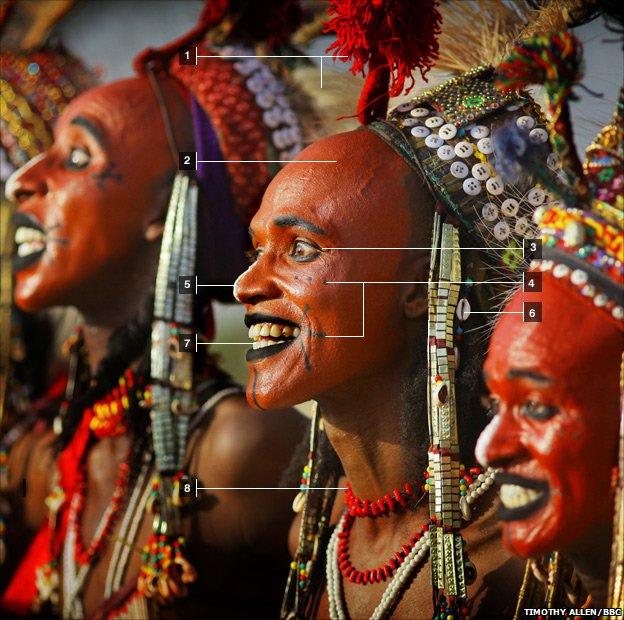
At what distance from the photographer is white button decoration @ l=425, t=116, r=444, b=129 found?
6.63 ft

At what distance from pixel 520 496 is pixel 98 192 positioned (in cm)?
136

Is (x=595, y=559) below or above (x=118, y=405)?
below

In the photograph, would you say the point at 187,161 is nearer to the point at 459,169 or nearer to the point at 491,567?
the point at 459,169

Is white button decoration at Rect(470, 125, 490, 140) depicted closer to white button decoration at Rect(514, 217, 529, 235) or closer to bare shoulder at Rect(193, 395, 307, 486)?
white button decoration at Rect(514, 217, 529, 235)

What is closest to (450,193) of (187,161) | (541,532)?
(541,532)

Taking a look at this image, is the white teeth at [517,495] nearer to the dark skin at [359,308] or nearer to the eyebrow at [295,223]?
the dark skin at [359,308]

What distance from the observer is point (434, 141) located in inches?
78.6

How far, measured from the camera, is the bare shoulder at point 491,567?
75.6 inches

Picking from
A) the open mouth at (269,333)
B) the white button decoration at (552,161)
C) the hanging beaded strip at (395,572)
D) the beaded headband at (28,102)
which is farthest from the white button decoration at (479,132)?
the beaded headband at (28,102)

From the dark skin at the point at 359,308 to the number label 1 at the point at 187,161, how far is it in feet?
2.04

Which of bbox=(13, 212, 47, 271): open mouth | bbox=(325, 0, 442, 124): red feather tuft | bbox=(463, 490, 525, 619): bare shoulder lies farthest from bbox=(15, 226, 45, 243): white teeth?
bbox=(463, 490, 525, 619): bare shoulder

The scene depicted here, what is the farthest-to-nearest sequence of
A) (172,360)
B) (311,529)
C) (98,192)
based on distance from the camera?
(98,192) → (172,360) → (311,529)

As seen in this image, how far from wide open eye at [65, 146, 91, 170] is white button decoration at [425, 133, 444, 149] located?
1.00 meters

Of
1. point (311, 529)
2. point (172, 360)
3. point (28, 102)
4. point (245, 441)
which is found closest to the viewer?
point (311, 529)
